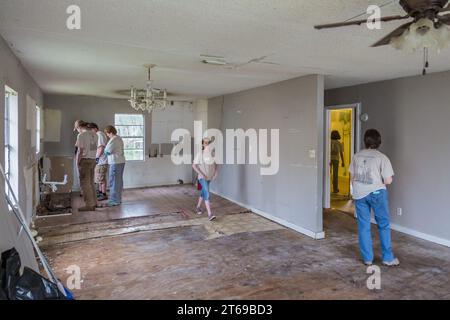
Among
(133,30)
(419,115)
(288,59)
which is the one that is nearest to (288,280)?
(288,59)

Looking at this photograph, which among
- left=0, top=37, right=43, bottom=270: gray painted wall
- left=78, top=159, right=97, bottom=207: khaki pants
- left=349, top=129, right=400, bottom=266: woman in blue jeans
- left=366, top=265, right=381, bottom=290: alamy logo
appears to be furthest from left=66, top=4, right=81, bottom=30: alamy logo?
left=78, top=159, right=97, bottom=207: khaki pants

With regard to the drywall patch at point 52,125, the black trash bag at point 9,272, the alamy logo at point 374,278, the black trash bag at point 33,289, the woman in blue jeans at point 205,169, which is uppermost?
the drywall patch at point 52,125

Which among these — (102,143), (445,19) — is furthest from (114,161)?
(445,19)

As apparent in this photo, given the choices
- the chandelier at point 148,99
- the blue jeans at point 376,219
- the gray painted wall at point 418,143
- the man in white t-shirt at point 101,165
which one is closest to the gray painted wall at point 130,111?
the man in white t-shirt at point 101,165

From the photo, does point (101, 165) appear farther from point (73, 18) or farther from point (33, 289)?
point (33, 289)

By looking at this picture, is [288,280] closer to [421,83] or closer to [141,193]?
[421,83]

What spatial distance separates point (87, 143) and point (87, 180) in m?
0.65

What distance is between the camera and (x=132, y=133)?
8234 millimetres

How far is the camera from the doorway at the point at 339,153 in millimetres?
5591

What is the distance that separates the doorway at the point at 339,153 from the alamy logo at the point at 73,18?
14.3 feet

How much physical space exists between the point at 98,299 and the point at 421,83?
181 inches

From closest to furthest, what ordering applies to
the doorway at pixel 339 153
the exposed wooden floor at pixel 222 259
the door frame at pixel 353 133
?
the exposed wooden floor at pixel 222 259 < the door frame at pixel 353 133 < the doorway at pixel 339 153

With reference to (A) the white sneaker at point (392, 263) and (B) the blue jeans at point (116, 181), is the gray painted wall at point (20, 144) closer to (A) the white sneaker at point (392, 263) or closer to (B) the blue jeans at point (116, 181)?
(B) the blue jeans at point (116, 181)

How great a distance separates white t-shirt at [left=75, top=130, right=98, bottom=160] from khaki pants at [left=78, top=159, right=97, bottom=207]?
0.38ft
